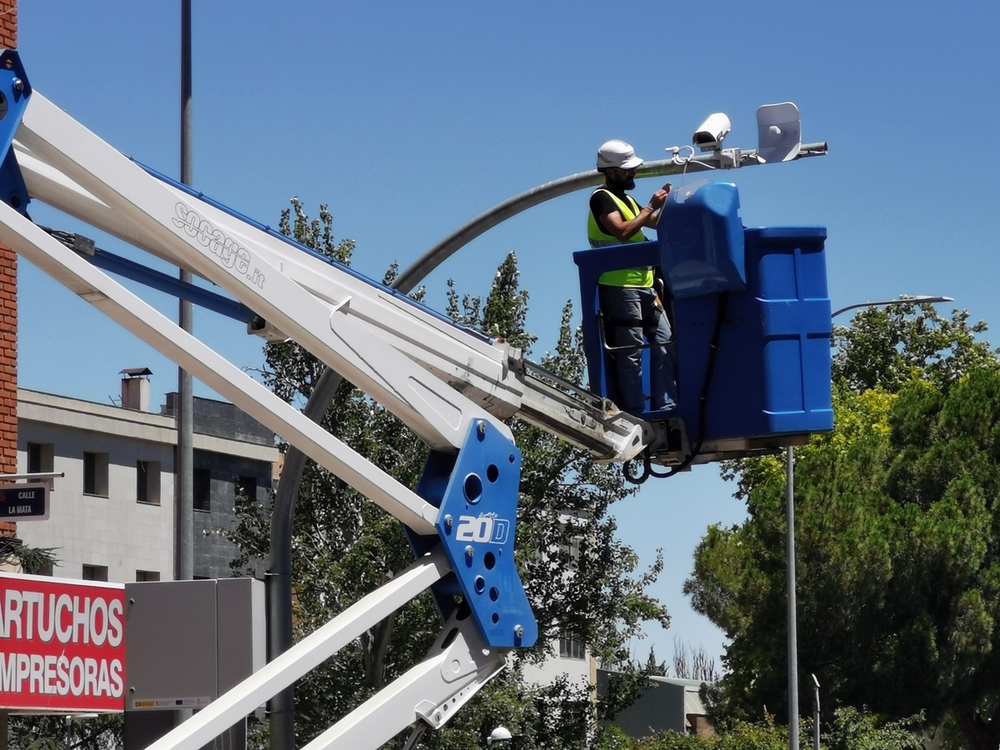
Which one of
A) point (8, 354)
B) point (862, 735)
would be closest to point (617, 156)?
point (8, 354)

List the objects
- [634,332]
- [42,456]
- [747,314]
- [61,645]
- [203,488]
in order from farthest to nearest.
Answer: [203,488]
[42,456]
[61,645]
[634,332]
[747,314]

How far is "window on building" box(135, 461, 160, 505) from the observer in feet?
157

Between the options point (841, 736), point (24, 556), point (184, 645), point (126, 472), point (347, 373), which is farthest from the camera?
point (126, 472)

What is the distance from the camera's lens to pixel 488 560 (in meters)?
6.73

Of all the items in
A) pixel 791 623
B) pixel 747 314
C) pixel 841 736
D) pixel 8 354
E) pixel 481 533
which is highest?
pixel 8 354

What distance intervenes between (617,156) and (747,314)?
1.13m

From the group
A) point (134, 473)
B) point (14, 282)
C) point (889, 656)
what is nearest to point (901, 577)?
point (889, 656)

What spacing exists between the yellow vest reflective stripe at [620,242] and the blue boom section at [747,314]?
1.02ft

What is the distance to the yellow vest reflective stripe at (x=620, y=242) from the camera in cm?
796

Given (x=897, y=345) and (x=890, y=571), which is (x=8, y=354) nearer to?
(x=890, y=571)

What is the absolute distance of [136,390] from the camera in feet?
167

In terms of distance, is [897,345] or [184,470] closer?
[184,470]

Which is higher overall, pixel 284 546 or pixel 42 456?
pixel 42 456

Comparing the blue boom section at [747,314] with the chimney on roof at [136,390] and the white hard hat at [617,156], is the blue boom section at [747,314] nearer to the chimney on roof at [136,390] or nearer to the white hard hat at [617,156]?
the white hard hat at [617,156]
